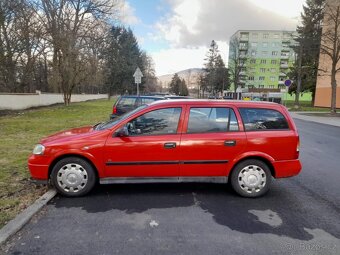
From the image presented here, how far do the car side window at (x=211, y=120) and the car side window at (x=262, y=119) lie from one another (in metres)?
0.21

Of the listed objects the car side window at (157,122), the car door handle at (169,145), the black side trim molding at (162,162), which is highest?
the car side window at (157,122)

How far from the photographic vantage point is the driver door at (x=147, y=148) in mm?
4789

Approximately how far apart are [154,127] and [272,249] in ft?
8.19

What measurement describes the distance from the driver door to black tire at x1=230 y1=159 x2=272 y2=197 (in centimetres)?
100

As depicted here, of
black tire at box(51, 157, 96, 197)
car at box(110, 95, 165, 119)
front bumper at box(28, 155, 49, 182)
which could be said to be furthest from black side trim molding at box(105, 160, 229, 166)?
car at box(110, 95, 165, 119)

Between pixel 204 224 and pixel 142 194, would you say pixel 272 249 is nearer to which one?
pixel 204 224

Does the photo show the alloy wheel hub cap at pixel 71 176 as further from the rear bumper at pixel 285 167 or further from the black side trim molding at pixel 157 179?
the rear bumper at pixel 285 167

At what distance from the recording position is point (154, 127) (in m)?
4.95

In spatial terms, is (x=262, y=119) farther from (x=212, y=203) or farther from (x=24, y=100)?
(x=24, y=100)

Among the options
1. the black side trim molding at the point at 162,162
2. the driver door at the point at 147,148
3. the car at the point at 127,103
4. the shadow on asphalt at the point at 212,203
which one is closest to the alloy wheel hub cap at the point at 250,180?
the shadow on asphalt at the point at 212,203

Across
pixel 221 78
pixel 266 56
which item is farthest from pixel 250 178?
pixel 266 56

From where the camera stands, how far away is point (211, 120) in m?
5.03

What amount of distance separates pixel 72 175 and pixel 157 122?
5.25 feet

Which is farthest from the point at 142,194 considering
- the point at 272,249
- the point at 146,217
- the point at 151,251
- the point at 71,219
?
the point at 272,249
